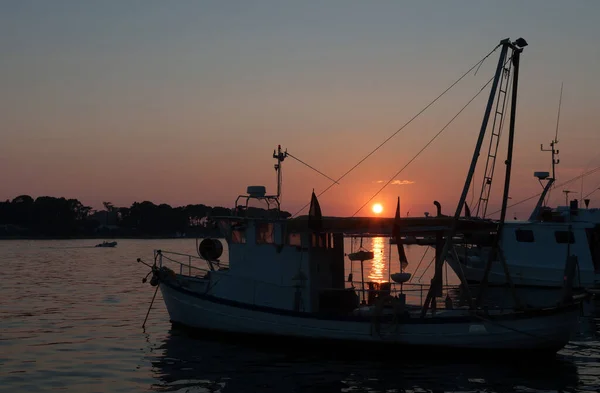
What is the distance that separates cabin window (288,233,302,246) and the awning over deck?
595mm

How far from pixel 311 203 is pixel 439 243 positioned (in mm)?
5107

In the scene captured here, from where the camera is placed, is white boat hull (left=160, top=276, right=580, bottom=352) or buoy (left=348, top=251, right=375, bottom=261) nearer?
white boat hull (left=160, top=276, right=580, bottom=352)

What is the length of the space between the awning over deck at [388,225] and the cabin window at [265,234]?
5.16 ft

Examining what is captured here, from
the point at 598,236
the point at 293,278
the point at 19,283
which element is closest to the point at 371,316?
the point at 293,278

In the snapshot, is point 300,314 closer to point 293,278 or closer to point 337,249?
point 293,278

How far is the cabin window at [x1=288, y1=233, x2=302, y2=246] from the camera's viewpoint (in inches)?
1032

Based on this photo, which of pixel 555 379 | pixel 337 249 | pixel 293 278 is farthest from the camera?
pixel 337 249

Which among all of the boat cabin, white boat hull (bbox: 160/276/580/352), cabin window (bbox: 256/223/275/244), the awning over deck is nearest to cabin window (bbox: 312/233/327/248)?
the boat cabin

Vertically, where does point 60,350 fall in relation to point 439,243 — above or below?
below

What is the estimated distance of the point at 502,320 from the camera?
74.7ft

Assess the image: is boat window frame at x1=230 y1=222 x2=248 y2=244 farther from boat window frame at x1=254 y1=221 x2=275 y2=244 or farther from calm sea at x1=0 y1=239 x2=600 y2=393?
calm sea at x1=0 y1=239 x2=600 y2=393

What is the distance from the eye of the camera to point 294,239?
26.3 m

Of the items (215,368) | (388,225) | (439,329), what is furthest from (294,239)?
(439,329)

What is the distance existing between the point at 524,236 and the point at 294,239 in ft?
72.1
